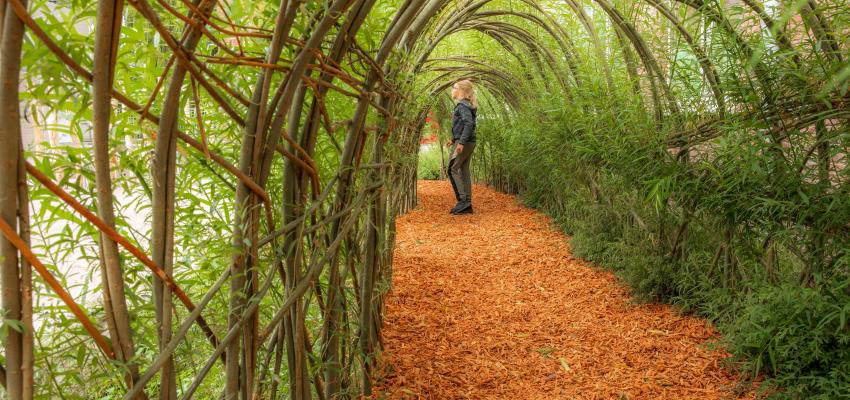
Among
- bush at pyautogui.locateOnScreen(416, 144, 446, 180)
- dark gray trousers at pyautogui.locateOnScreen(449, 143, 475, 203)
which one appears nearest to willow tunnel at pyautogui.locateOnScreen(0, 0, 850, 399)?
dark gray trousers at pyautogui.locateOnScreen(449, 143, 475, 203)

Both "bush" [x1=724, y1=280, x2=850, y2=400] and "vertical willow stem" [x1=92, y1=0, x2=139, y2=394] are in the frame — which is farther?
"bush" [x1=724, y1=280, x2=850, y2=400]

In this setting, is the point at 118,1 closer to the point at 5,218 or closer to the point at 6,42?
the point at 6,42

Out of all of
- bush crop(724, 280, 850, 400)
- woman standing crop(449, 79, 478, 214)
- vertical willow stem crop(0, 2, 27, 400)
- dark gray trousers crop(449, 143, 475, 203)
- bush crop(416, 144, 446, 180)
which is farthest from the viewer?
bush crop(416, 144, 446, 180)

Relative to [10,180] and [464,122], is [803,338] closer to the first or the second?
[10,180]

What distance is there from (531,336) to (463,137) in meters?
4.24

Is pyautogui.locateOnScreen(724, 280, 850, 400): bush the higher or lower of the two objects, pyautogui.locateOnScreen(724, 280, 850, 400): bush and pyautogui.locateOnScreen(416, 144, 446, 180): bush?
the lower

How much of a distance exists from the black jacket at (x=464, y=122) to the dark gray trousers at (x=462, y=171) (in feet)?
0.50

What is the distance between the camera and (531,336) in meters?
3.12

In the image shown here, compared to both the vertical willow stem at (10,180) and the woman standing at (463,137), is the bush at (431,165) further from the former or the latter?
the vertical willow stem at (10,180)

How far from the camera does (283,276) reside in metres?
1.18

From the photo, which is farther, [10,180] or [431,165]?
[431,165]

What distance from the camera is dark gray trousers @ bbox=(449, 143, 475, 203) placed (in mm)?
7285

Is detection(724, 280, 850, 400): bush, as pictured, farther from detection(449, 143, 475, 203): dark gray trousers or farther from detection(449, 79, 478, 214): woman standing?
detection(449, 143, 475, 203): dark gray trousers

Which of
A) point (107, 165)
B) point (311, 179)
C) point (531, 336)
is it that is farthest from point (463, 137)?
Answer: point (107, 165)
